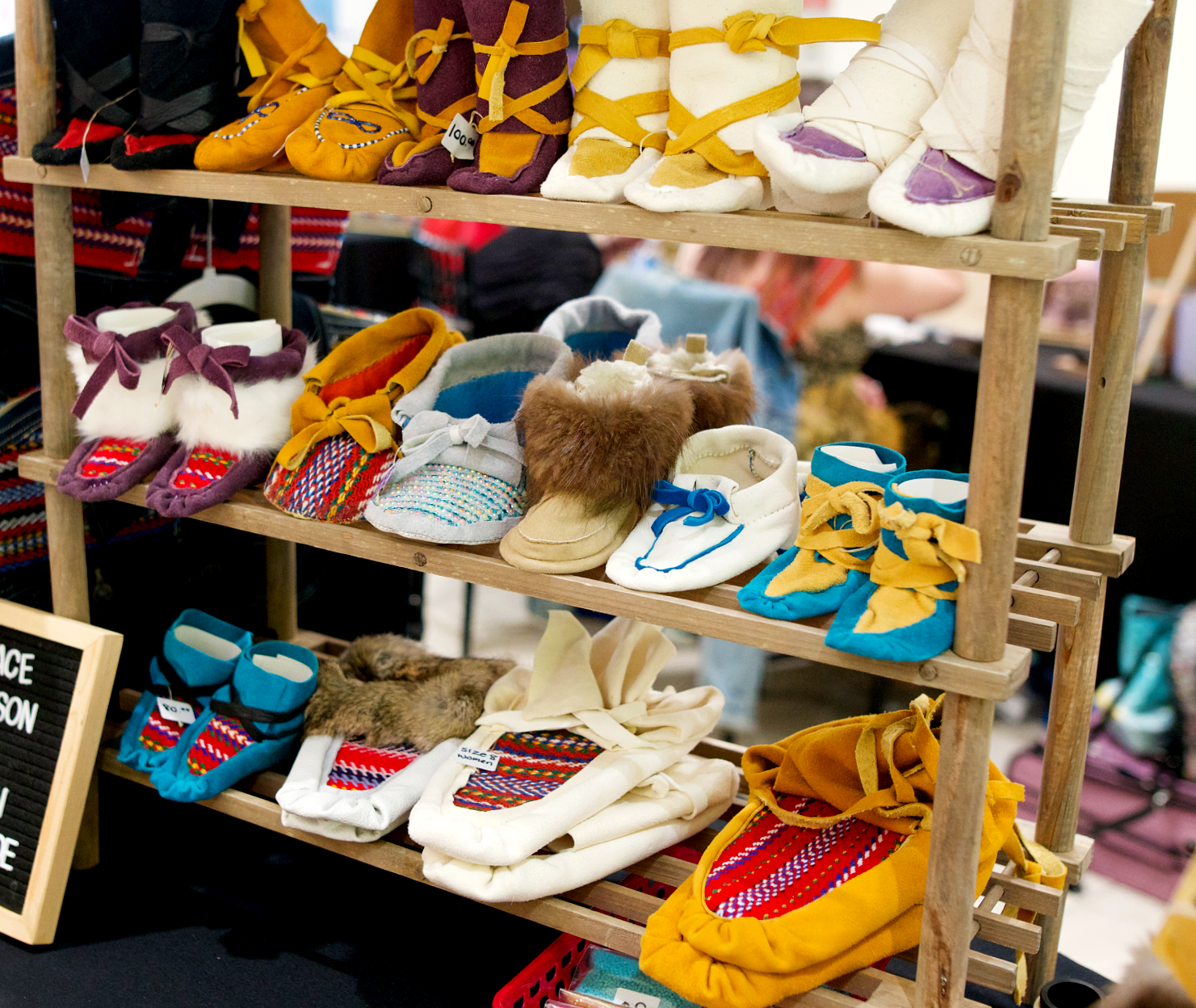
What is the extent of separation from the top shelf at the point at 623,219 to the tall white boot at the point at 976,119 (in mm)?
29

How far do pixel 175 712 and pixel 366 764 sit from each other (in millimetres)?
334

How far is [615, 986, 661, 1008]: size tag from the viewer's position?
4.71 feet

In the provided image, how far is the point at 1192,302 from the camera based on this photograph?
292 cm

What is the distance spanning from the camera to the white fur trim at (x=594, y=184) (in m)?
1.25

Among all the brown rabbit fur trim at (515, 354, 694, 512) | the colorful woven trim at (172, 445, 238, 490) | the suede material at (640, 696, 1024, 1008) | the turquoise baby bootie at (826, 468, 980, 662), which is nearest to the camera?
the turquoise baby bootie at (826, 468, 980, 662)

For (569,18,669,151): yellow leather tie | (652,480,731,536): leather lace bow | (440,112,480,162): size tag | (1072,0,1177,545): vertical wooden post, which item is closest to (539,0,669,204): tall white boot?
(569,18,669,151): yellow leather tie

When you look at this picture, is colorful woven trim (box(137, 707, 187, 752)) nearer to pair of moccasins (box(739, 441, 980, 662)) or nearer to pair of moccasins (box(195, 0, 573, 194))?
pair of moccasins (box(195, 0, 573, 194))

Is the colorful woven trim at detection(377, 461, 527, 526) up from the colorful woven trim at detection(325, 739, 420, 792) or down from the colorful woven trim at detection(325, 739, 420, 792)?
up

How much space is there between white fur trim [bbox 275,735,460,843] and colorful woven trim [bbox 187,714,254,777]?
0.11 m

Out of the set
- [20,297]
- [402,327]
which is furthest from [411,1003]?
[20,297]

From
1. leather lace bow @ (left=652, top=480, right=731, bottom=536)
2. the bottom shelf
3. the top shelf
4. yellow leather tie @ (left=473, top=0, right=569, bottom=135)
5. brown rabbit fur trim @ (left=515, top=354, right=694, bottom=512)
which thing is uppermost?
yellow leather tie @ (left=473, top=0, right=569, bottom=135)

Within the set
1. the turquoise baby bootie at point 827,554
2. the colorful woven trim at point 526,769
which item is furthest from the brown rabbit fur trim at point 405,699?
the turquoise baby bootie at point 827,554

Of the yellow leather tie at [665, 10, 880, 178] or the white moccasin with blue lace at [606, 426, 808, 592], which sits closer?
the yellow leather tie at [665, 10, 880, 178]

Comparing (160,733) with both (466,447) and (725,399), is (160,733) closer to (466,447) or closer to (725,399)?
(466,447)
